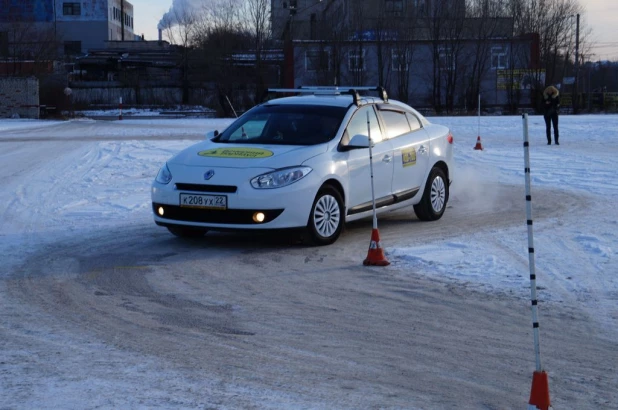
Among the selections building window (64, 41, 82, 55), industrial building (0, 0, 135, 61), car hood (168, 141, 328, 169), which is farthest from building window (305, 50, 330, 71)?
car hood (168, 141, 328, 169)

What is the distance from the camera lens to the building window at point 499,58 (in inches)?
2574

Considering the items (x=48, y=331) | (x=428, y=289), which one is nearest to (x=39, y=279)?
(x=48, y=331)

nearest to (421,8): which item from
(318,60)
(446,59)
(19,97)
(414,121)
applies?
(446,59)

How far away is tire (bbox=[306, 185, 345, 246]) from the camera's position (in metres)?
9.43

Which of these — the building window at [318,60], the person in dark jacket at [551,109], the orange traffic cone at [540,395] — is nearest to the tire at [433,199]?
the orange traffic cone at [540,395]

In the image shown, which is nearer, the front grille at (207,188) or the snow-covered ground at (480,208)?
the snow-covered ground at (480,208)

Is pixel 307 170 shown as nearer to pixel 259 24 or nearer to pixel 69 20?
pixel 259 24

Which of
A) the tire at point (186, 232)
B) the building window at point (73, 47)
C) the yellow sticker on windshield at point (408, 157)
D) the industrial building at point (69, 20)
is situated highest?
the industrial building at point (69, 20)

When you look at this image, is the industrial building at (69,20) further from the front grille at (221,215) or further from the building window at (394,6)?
the front grille at (221,215)

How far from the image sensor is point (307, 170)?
938cm

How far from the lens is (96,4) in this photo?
9450cm

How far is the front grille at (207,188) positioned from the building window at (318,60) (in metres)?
55.3

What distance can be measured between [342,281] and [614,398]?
132 inches

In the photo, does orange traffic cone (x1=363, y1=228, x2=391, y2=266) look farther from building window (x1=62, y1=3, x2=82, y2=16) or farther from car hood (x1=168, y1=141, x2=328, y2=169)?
building window (x1=62, y1=3, x2=82, y2=16)
